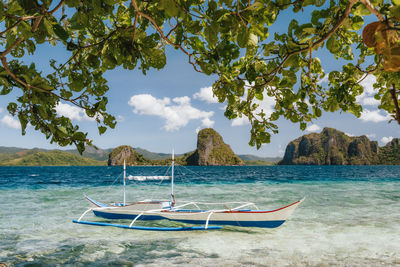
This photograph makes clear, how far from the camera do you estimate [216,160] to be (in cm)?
14300

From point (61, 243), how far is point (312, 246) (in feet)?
27.6

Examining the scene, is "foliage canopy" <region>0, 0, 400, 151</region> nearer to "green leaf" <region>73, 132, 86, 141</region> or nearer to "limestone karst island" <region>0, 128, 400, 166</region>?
"green leaf" <region>73, 132, 86, 141</region>

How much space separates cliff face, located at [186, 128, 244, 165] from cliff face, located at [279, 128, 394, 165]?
52.5m

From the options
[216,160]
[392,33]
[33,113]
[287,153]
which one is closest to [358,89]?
[392,33]

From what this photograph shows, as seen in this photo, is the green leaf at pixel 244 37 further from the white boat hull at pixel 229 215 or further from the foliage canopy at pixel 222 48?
the white boat hull at pixel 229 215

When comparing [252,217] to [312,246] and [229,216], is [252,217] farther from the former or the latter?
[312,246]

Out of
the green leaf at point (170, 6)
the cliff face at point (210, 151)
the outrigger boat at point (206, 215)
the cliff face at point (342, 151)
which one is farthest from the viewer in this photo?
the cliff face at point (342, 151)

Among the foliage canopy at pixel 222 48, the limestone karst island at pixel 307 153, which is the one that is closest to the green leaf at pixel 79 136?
the foliage canopy at pixel 222 48

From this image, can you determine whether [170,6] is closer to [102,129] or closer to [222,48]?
[222,48]

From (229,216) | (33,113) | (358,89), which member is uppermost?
(358,89)

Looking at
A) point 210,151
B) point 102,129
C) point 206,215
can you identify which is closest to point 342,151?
point 210,151

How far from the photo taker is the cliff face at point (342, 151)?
6137 inches

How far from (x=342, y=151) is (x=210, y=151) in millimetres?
80793

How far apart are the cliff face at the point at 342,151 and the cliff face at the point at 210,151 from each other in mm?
52538
